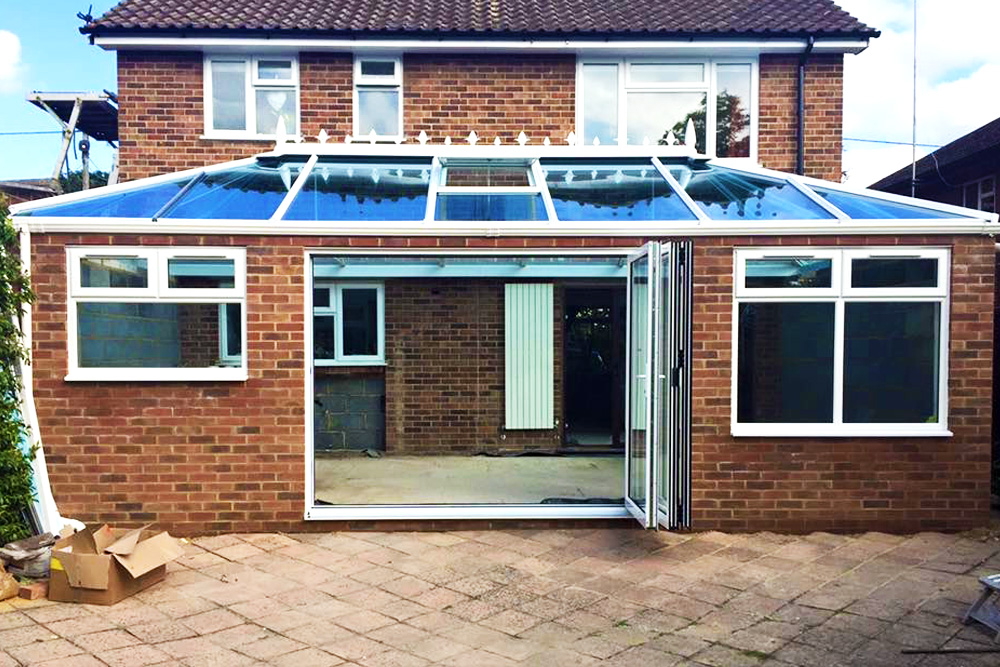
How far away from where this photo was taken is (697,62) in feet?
32.1

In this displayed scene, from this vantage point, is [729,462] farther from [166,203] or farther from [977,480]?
[166,203]

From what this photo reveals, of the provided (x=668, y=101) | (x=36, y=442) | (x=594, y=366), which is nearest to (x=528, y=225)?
(x=36, y=442)

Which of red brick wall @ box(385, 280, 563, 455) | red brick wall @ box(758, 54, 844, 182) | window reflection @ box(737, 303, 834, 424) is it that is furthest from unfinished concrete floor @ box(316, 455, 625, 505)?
red brick wall @ box(758, 54, 844, 182)

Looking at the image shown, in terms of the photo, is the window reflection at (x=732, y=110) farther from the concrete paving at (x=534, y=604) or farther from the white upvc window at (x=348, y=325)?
the concrete paving at (x=534, y=604)

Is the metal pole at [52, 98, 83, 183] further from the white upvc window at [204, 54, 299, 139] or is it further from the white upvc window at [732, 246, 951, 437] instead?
the white upvc window at [732, 246, 951, 437]

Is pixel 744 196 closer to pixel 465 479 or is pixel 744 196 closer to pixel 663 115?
pixel 663 115

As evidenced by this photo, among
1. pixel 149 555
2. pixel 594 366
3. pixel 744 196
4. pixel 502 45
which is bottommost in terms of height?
pixel 149 555

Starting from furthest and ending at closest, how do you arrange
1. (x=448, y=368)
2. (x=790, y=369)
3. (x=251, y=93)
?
(x=448, y=368) → (x=251, y=93) → (x=790, y=369)

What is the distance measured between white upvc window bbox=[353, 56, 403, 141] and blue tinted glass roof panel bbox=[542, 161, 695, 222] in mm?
2537

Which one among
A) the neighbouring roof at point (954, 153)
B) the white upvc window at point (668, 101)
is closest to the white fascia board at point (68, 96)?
the white upvc window at point (668, 101)

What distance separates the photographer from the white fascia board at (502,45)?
367 inches

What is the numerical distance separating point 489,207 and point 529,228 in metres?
0.58

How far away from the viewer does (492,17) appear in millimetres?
9844

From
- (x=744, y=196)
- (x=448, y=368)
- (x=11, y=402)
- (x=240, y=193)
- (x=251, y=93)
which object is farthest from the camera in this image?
(x=448, y=368)
